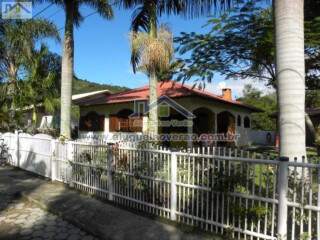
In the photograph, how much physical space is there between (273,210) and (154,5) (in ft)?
24.3

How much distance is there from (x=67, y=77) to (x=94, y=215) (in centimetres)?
522

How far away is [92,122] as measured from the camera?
18484 mm

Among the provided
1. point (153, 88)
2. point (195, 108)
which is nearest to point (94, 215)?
point (153, 88)

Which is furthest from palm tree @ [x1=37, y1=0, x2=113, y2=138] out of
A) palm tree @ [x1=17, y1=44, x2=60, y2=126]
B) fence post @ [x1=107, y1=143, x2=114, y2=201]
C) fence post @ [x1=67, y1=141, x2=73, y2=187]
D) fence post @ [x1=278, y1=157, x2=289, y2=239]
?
fence post @ [x1=278, y1=157, x2=289, y2=239]

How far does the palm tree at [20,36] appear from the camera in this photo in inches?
547

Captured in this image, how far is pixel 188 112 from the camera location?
546 inches

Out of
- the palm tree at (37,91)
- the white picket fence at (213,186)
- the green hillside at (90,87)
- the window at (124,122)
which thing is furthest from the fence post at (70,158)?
the green hillside at (90,87)

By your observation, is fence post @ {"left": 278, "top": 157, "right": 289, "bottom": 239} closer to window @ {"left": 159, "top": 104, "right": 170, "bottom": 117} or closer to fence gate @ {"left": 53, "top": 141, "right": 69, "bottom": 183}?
fence gate @ {"left": 53, "top": 141, "right": 69, "bottom": 183}

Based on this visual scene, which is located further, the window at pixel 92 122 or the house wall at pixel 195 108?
the window at pixel 92 122

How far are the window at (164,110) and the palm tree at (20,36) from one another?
22.5ft

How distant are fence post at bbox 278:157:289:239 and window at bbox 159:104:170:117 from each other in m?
11.5

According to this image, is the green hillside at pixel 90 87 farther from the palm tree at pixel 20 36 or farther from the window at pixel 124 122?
the palm tree at pixel 20 36

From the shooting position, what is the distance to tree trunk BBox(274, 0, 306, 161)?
352cm

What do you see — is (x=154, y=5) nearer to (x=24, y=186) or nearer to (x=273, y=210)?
(x=24, y=186)
